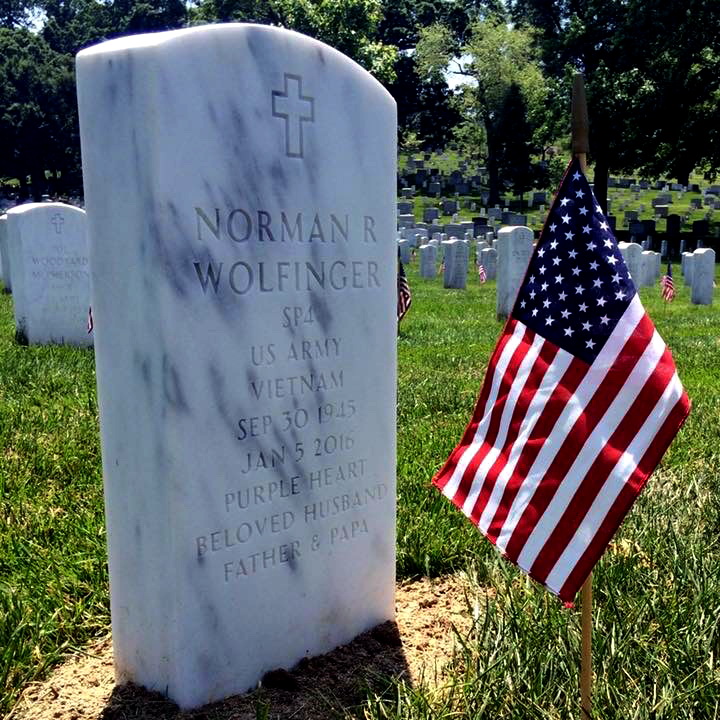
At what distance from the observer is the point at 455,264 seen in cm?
2062

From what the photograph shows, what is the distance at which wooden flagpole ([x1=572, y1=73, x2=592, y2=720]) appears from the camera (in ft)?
7.31

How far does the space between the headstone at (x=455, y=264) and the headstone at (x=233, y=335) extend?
17.5m

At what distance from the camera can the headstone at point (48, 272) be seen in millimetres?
9648

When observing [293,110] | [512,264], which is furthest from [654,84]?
[293,110]

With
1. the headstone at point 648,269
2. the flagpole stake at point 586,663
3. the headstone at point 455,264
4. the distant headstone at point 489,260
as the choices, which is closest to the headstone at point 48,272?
the flagpole stake at point 586,663

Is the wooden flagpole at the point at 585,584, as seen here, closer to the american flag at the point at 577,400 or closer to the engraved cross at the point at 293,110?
the american flag at the point at 577,400

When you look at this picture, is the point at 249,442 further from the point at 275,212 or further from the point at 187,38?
the point at 187,38

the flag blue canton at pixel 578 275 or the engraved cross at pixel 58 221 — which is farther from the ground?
the flag blue canton at pixel 578 275

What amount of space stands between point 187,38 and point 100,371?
1.07 meters

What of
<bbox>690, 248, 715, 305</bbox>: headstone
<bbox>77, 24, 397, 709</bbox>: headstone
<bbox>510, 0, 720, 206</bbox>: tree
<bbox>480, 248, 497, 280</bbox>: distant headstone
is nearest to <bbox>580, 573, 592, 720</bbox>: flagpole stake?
<bbox>77, 24, 397, 709</bbox>: headstone

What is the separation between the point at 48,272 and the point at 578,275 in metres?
8.63

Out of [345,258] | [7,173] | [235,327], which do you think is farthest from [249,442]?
[7,173]

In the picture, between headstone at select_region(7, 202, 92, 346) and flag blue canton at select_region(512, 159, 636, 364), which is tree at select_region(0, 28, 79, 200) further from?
flag blue canton at select_region(512, 159, 636, 364)

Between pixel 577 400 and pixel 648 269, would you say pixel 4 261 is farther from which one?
pixel 577 400
